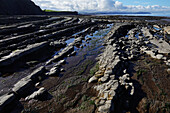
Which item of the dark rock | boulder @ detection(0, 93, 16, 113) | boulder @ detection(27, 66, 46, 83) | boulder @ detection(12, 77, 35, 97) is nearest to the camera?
boulder @ detection(0, 93, 16, 113)

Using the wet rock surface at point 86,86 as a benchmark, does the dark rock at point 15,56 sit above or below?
above

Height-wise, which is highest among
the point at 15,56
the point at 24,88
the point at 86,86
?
the point at 15,56

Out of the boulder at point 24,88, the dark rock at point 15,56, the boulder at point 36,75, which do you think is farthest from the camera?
the dark rock at point 15,56

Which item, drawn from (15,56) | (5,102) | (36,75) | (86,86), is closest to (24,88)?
(5,102)

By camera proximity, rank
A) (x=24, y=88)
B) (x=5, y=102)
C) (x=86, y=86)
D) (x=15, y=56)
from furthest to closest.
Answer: (x=15, y=56)
(x=86, y=86)
(x=24, y=88)
(x=5, y=102)

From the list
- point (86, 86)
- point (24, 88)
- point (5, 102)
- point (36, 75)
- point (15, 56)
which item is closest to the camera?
point (5, 102)

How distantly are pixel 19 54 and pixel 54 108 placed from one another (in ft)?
37.0

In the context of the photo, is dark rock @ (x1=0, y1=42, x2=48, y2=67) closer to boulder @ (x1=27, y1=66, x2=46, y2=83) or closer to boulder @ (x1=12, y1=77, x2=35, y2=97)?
boulder @ (x1=27, y1=66, x2=46, y2=83)

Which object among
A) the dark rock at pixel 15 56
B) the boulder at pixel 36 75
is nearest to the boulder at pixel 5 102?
the boulder at pixel 36 75

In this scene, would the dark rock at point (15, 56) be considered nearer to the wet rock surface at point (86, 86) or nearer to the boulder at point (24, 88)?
the wet rock surface at point (86, 86)

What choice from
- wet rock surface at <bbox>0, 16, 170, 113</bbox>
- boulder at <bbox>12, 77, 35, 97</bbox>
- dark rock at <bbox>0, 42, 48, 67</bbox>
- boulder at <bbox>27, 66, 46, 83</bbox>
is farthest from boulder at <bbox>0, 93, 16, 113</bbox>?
dark rock at <bbox>0, 42, 48, 67</bbox>

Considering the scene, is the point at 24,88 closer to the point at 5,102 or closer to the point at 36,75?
the point at 5,102

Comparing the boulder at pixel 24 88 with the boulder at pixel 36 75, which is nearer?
the boulder at pixel 24 88

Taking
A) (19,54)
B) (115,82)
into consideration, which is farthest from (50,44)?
(115,82)
